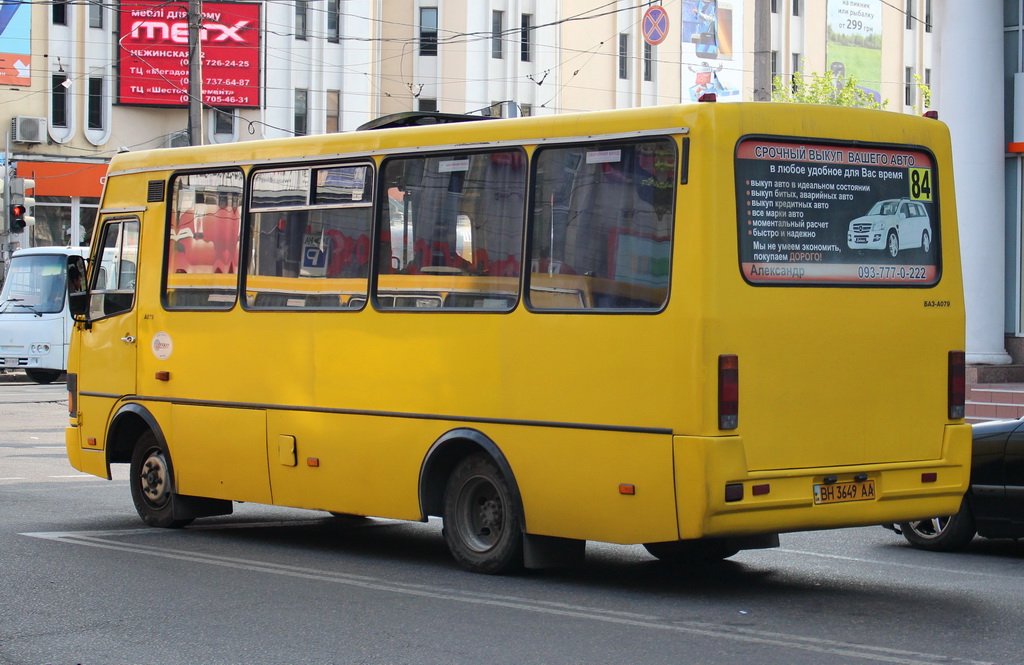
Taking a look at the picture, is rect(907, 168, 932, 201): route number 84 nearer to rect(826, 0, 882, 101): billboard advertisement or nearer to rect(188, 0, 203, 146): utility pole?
rect(188, 0, 203, 146): utility pole

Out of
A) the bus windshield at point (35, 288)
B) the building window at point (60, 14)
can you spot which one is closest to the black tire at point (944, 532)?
the bus windshield at point (35, 288)

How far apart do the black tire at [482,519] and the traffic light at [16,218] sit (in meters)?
26.3

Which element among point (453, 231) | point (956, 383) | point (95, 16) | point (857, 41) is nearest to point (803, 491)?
point (956, 383)

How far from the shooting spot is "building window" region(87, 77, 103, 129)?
4800 centimetres

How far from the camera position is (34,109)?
46875 mm

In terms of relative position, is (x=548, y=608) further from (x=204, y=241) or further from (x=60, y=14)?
(x=60, y=14)

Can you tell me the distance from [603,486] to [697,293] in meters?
1.27

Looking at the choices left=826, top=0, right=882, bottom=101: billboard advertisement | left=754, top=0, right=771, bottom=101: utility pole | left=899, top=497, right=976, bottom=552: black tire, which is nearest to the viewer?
Result: left=899, top=497, right=976, bottom=552: black tire

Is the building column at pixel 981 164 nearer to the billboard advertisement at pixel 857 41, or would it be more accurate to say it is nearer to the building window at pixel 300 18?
the building window at pixel 300 18

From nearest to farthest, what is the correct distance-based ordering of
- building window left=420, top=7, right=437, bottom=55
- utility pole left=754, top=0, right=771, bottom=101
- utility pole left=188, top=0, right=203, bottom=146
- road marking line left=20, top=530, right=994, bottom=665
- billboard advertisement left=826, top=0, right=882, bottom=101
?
1. road marking line left=20, top=530, right=994, bottom=665
2. utility pole left=754, top=0, right=771, bottom=101
3. utility pole left=188, top=0, right=203, bottom=146
4. building window left=420, top=7, right=437, bottom=55
5. billboard advertisement left=826, top=0, right=882, bottom=101

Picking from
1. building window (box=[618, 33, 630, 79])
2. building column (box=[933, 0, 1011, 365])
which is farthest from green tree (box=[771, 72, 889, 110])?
building column (box=[933, 0, 1011, 365])

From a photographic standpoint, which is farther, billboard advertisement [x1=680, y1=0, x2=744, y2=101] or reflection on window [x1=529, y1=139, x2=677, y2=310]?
billboard advertisement [x1=680, y1=0, x2=744, y2=101]

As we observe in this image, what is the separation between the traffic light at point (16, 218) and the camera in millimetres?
33656

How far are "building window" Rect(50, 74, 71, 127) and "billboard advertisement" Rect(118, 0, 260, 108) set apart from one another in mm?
1704
